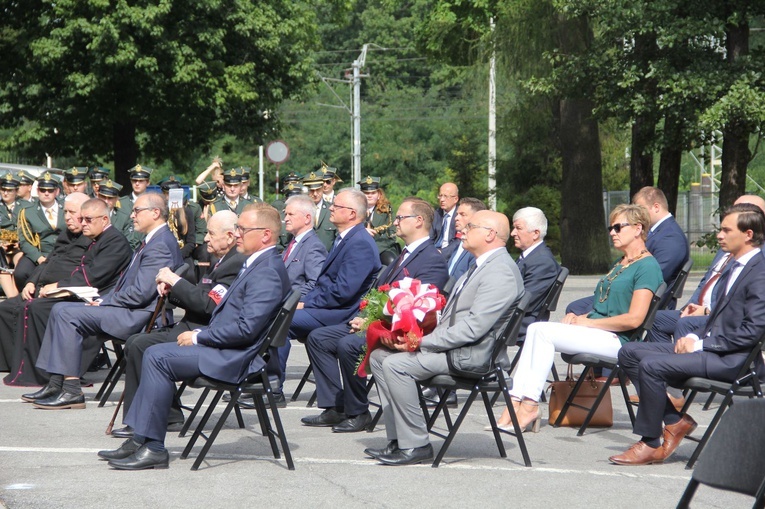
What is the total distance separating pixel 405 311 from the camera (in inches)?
284

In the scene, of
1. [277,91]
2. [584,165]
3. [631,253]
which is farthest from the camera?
[277,91]

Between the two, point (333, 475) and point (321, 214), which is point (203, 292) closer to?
point (333, 475)

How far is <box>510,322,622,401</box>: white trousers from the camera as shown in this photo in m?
8.08

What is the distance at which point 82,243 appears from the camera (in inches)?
433

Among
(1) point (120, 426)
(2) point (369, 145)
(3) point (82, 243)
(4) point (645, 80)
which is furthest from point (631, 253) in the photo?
(2) point (369, 145)

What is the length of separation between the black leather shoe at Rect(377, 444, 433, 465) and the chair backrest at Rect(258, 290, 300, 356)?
96cm

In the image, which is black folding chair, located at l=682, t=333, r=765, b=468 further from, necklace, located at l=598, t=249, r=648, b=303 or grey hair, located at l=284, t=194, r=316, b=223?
grey hair, located at l=284, t=194, r=316, b=223

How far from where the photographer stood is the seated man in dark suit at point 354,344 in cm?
851

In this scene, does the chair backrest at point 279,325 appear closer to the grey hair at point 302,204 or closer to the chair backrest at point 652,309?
the chair backrest at point 652,309

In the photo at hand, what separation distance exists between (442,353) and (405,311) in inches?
13.5

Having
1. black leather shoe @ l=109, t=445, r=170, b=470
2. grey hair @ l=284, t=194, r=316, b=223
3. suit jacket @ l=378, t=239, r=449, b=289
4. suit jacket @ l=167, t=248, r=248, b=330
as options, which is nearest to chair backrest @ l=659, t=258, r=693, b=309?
suit jacket @ l=378, t=239, r=449, b=289

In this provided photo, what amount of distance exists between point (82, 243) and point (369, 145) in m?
57.7

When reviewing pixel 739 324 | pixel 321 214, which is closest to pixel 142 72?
pixel 321 214

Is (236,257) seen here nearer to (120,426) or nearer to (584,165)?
(120,426)
